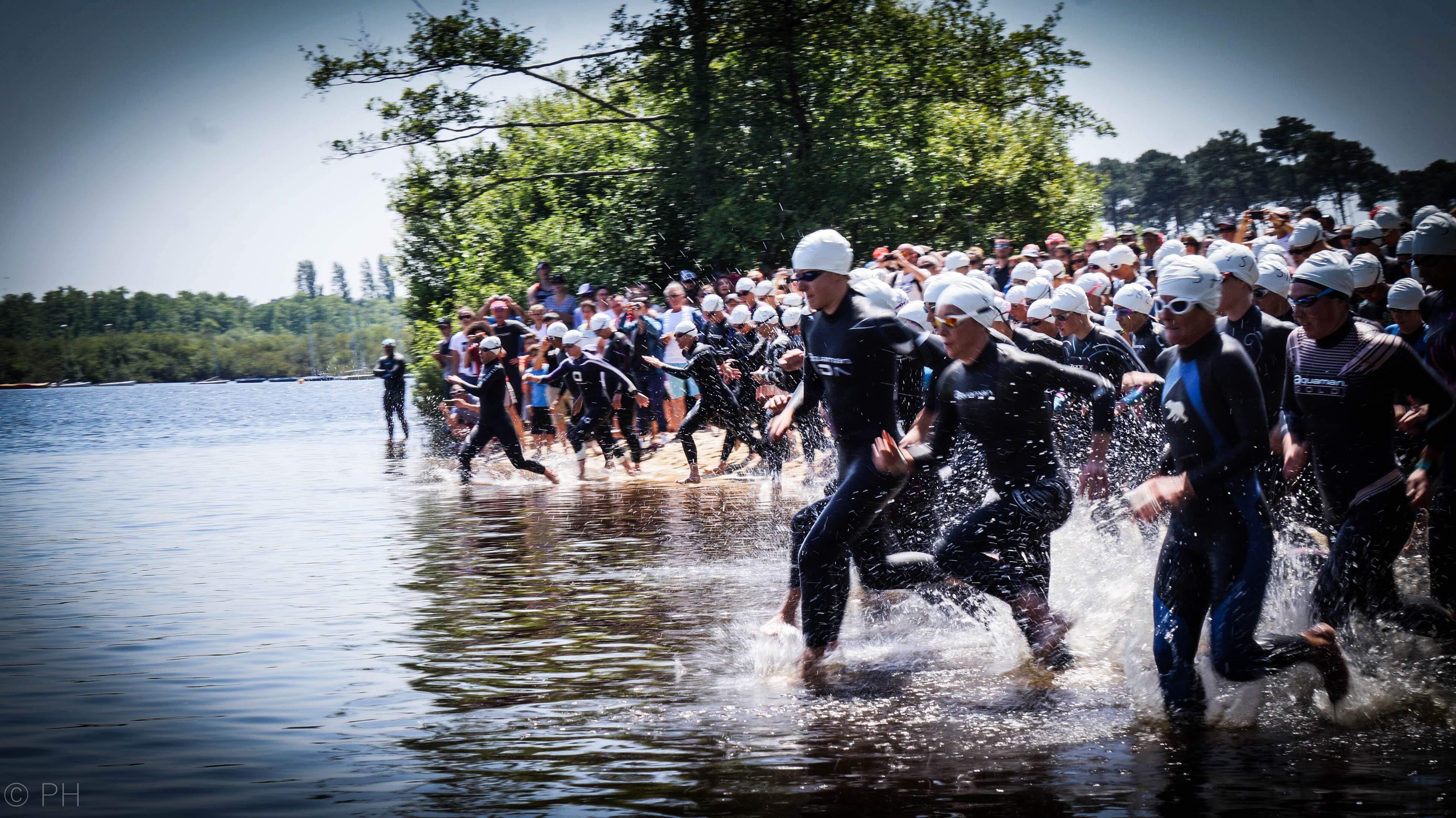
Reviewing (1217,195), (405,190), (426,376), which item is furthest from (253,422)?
(1217,195)

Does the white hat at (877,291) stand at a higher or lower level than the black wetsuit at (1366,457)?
higher

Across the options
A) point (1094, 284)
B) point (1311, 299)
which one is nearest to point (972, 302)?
point (1311, 299)

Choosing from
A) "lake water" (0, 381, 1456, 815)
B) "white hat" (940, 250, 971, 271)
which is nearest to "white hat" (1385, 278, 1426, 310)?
"lake water" (0, 381, 1456, 815)

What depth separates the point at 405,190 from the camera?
25.6 meters

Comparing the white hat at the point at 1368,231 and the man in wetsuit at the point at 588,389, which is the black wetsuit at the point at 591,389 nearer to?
the man in wetsuit at the point at 588,389

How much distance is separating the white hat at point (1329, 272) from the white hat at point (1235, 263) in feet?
0.76

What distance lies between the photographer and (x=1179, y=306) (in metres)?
4.85

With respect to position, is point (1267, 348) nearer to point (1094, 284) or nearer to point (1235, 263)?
point (1235, 263)

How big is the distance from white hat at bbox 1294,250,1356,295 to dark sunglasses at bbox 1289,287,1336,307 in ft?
0.04

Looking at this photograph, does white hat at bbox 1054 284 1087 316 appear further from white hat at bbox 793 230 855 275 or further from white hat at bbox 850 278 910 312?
white hat at bbox 793 230 855 275

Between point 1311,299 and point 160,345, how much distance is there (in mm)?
164444

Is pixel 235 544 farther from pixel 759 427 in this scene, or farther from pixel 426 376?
pixel 426 376

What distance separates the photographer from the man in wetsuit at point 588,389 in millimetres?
16656

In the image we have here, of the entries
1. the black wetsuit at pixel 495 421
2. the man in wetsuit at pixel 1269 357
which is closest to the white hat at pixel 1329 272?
the man in wetsuit at pixel 1269 357
